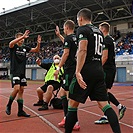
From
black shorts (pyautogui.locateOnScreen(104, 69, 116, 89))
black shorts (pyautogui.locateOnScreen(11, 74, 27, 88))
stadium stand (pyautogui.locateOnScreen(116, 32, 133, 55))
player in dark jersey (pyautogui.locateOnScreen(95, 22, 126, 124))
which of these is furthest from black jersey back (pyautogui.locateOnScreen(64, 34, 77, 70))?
stadium stand (pyautogui.locateOnScreen(116, 32, 133, 55))

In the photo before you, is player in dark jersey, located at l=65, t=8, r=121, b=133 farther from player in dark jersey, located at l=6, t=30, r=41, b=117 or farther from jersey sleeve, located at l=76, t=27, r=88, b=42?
player in dark jersey, located at l=6, t=30, r=41, b=117

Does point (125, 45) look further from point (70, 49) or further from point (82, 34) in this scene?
point (82, 34)

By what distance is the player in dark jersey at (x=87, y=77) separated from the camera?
9.84ft

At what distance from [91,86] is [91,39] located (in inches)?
26.5

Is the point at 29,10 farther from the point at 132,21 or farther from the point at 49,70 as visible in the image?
the point at 49,70

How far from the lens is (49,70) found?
6.46 meters

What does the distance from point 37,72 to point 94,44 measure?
35427 millimetres

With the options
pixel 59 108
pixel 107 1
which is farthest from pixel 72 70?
pixel 107 1

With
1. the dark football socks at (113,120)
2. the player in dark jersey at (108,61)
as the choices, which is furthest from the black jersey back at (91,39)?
the player in dark jersey at (108,61)

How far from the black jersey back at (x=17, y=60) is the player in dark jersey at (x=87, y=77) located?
90.2 inches

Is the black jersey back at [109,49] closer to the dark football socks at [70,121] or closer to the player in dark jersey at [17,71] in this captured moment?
the dark football socks at [70,121]

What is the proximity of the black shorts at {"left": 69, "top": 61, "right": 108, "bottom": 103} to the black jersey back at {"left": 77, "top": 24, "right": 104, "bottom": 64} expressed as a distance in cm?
12

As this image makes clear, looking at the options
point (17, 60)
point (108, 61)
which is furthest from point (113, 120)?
point (17, 60)

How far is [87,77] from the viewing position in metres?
3.04
